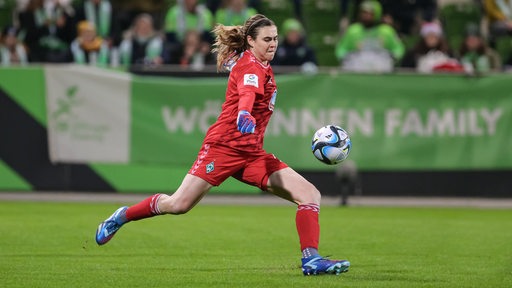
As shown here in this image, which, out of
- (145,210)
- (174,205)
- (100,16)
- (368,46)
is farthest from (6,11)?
(174,205)

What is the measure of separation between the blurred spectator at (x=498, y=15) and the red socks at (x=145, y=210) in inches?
538

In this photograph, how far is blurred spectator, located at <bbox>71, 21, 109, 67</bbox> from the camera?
18.9 meters

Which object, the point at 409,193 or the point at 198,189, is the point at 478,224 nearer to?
the point at 409,193

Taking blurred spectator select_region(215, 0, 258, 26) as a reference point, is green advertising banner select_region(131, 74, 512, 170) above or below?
below

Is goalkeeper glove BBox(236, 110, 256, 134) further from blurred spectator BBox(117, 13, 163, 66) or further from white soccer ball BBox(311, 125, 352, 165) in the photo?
blurred spectator BBox(117, 13, 163, 66)

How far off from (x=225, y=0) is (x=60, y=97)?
4502mm

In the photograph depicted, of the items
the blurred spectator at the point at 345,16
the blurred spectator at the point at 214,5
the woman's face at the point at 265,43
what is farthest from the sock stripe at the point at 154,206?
the blurred spectator at the point at 345,16

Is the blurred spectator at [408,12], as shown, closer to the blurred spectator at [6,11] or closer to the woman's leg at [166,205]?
the blurred spectator at [6,11]

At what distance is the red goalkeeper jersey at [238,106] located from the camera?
8.72m

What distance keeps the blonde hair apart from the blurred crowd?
8.68m

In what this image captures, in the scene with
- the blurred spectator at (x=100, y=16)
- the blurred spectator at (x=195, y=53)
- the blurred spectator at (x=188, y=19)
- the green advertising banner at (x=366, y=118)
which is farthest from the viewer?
the blurred spectator at (x=100, y=16)

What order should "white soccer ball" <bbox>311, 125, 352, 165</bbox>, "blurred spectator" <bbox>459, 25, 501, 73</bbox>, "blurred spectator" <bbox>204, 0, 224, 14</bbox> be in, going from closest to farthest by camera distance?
"white soccer ball" <bbox>311, 125, 352, 165</bbox> < "blurred spectator" <bbox>459, 25, 501, 73</bbox> < "blurred spectator" <bbox>204, 0, 224, 14</bbox>

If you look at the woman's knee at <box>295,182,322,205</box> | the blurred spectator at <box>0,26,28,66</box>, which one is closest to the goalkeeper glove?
the woman's knee at <box>295,182,322,205</box>

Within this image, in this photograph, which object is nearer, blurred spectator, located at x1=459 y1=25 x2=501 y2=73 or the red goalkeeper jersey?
the red goalkeeper jersey
